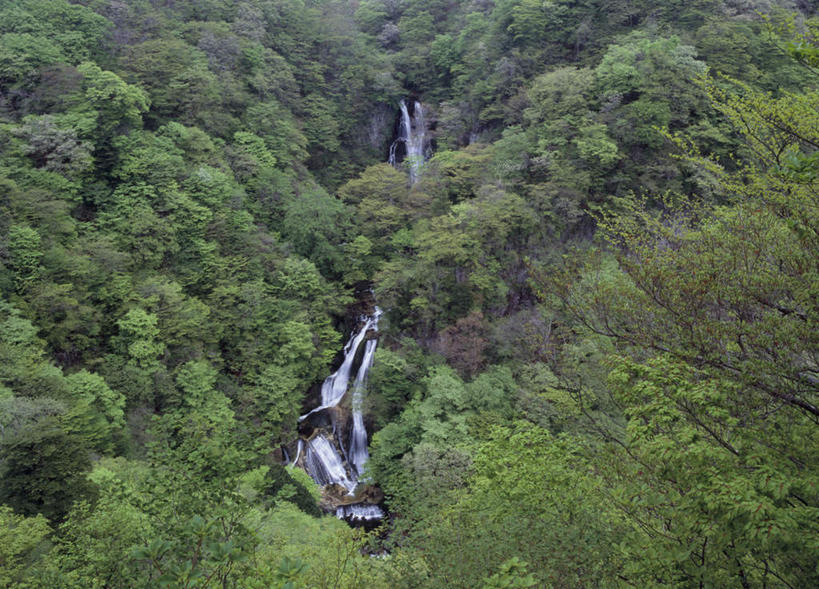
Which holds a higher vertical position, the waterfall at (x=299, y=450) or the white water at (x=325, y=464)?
the waterfall at (x=299, y=450)

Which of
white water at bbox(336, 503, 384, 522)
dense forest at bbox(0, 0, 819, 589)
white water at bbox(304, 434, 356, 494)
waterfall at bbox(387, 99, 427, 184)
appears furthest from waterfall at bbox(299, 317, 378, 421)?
waterfall at bbox(387, 99, 427, 184)

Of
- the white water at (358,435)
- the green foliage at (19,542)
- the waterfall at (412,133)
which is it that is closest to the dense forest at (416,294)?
the green foliage at (19,542)

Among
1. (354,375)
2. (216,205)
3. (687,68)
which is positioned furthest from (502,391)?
(687,68)

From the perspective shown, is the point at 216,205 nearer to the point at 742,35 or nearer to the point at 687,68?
the point at 687,68

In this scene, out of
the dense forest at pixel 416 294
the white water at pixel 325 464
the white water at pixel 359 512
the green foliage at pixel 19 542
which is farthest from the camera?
the white water at pixel 325 464

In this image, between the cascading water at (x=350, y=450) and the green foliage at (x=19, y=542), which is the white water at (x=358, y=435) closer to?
the cascading water at (x=350, y=450)

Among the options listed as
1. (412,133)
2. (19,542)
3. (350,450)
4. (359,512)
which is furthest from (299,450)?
(412,133)
